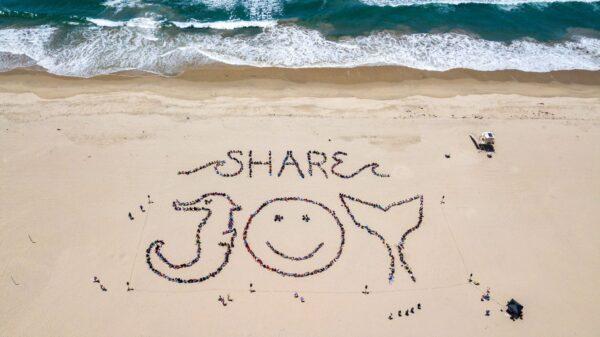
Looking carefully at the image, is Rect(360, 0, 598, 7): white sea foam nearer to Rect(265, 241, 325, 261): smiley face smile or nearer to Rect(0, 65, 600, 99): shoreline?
Rect(0, 65, 600, 99): shoreline

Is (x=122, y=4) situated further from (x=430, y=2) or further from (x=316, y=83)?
(x=430, y=2)

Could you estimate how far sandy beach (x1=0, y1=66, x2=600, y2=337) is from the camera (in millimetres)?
24734

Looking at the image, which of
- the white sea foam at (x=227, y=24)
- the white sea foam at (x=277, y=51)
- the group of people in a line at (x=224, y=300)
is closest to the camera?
the group of people in a line at (x=224, y=300)

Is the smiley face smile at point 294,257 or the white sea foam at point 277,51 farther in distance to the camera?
the white sea foam at point 277,51

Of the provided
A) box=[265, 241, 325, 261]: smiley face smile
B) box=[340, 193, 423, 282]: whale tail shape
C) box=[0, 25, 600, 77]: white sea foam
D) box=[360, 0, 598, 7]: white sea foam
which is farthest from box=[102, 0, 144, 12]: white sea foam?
box=[265, 241, 325, 261]: smiley face smile

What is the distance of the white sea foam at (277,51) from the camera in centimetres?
4347

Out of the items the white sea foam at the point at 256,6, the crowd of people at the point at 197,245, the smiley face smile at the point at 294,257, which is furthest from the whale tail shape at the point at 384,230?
the white sea foam at the point at 256,6

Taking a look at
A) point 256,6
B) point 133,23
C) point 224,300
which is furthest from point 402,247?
point 133,23

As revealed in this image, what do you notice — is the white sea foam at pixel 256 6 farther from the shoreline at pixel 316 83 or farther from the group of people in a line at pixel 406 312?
the group of people in a line at pixel 406 312

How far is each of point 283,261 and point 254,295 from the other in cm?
280

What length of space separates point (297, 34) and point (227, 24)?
8046 mm

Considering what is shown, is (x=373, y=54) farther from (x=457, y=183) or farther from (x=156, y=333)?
(x=156, y=333)

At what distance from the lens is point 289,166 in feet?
107

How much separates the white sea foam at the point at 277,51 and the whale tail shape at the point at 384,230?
17.8 metres
